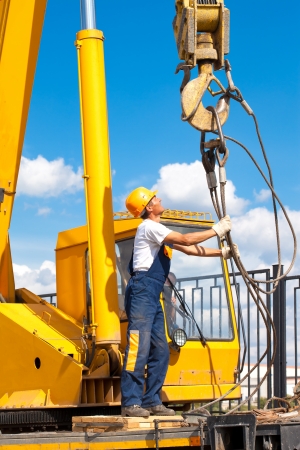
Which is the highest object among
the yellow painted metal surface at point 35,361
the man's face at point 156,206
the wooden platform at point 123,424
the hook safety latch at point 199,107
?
the hook safety latch at point 199,107

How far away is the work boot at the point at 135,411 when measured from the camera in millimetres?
6020

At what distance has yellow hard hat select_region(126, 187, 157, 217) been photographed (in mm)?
6711

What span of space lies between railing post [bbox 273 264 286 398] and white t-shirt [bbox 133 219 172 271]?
3936 mm

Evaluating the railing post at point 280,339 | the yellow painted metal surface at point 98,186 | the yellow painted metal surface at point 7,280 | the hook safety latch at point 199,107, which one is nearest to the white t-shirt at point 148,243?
the yellow painted metal surface at point 98,186

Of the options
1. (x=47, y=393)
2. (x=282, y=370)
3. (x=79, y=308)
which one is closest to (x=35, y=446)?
(x=47, y=393)

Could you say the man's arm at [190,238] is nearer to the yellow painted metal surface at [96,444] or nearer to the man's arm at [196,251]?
the man's arm at [196,251]

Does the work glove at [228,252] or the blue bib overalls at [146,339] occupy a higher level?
the work glove at [228,252]

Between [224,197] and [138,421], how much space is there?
6.02 ft

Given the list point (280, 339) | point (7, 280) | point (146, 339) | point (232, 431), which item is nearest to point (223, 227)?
point (146, 339)

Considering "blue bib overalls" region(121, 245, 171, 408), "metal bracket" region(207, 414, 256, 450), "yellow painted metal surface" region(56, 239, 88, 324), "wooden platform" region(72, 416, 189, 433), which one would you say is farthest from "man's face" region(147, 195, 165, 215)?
"metal bracket" region(207, 414, 256, 450)

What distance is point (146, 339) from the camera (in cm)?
626

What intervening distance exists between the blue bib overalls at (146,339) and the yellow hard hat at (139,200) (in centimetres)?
43

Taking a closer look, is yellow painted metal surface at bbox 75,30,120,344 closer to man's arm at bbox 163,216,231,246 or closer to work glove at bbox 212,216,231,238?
man's arm at bbox 163,216,231,246

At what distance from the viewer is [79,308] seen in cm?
800
